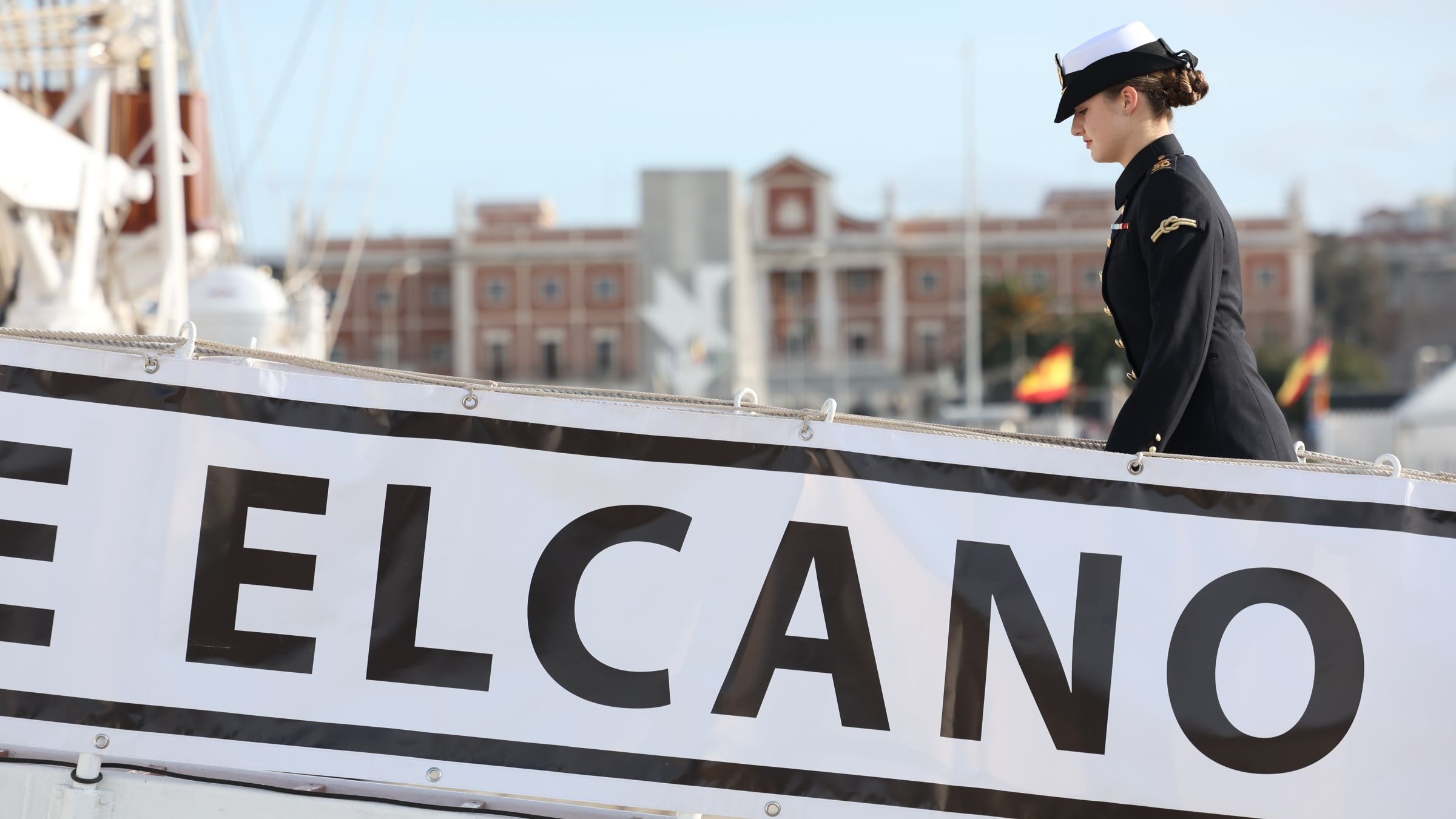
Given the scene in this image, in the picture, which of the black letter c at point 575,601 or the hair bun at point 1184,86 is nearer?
the black letter c at point 575,601

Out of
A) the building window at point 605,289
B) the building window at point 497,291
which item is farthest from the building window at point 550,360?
the building window at point 605,289

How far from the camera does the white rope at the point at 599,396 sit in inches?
111

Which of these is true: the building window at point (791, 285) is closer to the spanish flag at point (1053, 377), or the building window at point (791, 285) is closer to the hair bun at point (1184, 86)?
the spanish flag at point (1053, 377)

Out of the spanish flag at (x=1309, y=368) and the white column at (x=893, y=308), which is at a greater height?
the white column at (x=893, y=308)

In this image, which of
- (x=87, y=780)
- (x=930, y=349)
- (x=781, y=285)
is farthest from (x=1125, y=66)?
(x=781, y=285)

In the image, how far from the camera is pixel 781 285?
95938 millimetres

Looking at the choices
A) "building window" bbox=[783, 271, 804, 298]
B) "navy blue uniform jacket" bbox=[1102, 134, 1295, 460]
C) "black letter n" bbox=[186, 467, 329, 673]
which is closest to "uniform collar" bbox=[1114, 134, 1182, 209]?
"navy blue uniform jacket" bbox=[1102, 134, 1295, 460]

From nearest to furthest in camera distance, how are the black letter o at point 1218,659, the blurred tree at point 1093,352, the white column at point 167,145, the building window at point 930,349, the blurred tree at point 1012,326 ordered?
the black letter o at point 1218,659
the white column at point 167,145
the blurred tree at point 1093,352
the blurred tree at point 1012,326
the building window at point 930,349

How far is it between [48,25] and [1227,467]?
8294mm

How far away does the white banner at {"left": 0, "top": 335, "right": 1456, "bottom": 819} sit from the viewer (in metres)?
2.76

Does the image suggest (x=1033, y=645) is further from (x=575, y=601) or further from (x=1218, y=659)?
(x=575, y=601)

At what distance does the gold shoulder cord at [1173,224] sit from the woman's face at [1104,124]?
228 mm

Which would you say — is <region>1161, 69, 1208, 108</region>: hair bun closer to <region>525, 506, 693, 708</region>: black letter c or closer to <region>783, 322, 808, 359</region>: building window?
<region>525, 506, 693, 708</region>: black letter c

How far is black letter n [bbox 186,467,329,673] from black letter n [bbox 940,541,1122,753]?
118 cm
